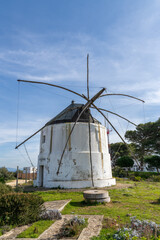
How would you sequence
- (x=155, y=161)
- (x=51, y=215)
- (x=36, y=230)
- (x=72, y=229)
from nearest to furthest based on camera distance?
(x=72, y=229) < (x=36, y=230) < (x=51, y=215) < (x=155, y=161)

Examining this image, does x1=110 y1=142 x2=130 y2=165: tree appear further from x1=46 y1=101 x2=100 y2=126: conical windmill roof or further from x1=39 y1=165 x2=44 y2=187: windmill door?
x1=39 y1=165 x2=44 y2=187: windmill door

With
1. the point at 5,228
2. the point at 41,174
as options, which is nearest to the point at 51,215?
the point at 5,228

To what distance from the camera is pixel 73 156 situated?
1653 cm

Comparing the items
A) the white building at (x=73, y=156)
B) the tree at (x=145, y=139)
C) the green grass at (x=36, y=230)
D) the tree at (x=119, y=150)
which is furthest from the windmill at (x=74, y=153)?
the tree at (x=119, y=150)

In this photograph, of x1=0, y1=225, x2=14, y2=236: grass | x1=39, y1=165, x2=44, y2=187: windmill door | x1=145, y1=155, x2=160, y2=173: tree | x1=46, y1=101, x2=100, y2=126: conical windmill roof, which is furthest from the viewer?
x1=145, y1=155, x2=160, y2=173: tree

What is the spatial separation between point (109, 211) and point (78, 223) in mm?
2381

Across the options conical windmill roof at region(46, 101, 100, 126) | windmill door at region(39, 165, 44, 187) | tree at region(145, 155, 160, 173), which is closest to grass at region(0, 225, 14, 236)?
windmill door at region(39, 165, 44, 187)

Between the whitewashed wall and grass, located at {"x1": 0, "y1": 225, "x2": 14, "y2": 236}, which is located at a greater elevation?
the whitewashed wall

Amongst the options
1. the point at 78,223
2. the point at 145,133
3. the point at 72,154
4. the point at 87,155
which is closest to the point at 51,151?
the point at 72,154

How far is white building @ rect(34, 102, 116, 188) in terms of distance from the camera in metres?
16.1

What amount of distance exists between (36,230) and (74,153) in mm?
10767

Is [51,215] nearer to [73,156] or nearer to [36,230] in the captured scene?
[36,230]

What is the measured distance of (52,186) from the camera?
52.4 feet

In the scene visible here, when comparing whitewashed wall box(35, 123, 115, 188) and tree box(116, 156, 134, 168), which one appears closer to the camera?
whitewashed wall box(35, 123, 115, 188)
